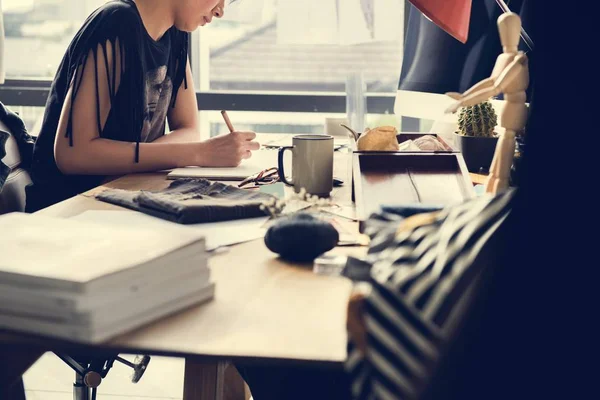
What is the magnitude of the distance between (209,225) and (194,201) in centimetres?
7

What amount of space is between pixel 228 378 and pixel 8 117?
805 millimetres

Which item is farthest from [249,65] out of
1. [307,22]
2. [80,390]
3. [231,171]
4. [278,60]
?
[80,390]

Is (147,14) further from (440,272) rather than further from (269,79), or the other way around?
(440,272)

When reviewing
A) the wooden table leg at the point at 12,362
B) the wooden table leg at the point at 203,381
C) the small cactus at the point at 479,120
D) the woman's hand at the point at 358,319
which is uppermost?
the small cactus at the point at 479,120

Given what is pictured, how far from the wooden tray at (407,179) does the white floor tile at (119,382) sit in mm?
1130

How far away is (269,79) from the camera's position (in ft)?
10.2

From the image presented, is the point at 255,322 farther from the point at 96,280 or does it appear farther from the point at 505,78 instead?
the point at 505,78

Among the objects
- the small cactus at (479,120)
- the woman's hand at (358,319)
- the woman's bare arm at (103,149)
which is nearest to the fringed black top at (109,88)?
the woman's bare arm at (103,149)

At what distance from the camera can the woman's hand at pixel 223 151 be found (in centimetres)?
179

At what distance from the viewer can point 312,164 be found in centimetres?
149

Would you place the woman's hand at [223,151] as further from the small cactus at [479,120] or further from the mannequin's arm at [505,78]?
the mannequin's arm at [505,78]

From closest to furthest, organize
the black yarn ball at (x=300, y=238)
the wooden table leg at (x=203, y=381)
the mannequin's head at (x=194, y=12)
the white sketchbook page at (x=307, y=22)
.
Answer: the black yarn ball at (x=300, y=238) → the wooden table leg at (x=203, y=381) → the mannequin's head at (x=194, y=12) → the white sketchbook page at (x=307, y=22)

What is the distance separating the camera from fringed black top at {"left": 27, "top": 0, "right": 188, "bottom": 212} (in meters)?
1.81

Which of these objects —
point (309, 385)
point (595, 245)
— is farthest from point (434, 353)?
point (309, 385)
